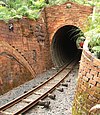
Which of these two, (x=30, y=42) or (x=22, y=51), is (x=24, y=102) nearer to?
(x=22, y=51)

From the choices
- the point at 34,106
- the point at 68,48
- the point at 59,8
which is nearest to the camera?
the point at 34,106

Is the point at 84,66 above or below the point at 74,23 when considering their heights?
below

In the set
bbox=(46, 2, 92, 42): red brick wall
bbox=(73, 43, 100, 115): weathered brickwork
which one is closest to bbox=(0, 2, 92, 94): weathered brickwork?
bbox=(46, 2, 92, 42): red brick wall

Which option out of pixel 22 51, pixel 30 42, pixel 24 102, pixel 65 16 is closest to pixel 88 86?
pixel 24 102

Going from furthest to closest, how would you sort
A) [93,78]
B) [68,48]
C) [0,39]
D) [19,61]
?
[68,48] → [19,61] → [0,39] → [93,78]

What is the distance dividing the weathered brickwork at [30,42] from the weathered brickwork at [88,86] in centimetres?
461

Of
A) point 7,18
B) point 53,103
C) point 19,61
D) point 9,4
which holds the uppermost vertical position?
point 9,4

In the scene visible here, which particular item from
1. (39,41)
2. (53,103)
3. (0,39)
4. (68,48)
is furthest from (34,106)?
(68,48)

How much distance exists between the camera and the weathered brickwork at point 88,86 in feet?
20.1

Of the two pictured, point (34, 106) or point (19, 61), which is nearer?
point (34, 106)

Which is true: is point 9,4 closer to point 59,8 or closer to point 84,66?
point 59,8

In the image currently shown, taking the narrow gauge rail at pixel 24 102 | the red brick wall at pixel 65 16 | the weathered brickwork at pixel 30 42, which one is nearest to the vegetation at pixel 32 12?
the weathered brickwork at pixel 30 42

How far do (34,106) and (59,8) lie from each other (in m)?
8.57

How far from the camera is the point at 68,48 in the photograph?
23562 mm
